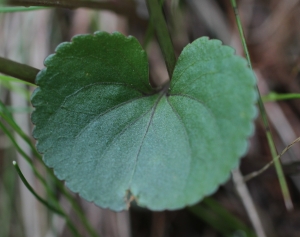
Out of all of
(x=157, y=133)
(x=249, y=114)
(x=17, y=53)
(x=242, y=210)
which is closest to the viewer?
(x=249, y=114)

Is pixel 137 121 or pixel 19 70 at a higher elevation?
pixel 19 70

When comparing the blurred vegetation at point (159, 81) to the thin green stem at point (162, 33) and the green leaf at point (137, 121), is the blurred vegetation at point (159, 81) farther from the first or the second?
the green leaf at point (137, 121)

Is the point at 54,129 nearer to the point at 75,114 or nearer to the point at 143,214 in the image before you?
the point at 75,114

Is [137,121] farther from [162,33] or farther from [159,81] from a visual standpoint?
[159,81]

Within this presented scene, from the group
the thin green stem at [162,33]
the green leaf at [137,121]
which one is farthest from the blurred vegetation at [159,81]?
the green leaf at [137,121]

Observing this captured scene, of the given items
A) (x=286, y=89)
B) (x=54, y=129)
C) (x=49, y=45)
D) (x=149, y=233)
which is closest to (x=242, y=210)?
(x=149, y=233)

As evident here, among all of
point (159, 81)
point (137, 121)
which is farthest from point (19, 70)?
point (159, 81)

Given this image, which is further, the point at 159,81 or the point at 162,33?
the point at 159,81
